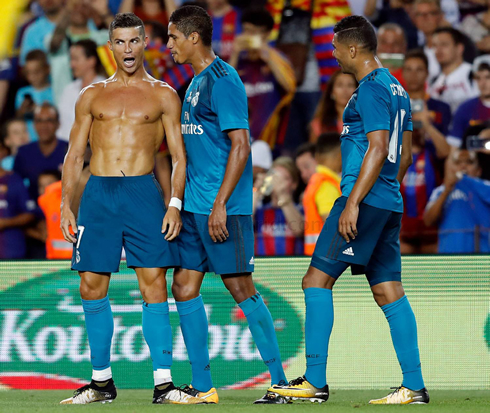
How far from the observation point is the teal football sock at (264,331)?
178 inches

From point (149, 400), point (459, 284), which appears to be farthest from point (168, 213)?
point (459, 284)

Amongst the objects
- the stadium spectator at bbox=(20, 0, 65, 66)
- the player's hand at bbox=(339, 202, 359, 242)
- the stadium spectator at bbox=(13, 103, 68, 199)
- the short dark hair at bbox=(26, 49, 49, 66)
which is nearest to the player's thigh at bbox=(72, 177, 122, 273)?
the player's hand at bbox=(339, 202, 359, 242)

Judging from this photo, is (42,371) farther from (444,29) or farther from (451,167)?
(444,29)

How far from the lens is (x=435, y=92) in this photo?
9.19 meters

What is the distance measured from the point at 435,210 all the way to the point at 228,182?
4.90 m

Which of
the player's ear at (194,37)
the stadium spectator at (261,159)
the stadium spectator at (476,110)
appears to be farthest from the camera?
the stadium spectator at (261,159)

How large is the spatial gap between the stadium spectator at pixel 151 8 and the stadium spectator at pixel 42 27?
0.85m

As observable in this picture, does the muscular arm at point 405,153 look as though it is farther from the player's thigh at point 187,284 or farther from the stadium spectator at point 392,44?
the stadium spectator at point 392,44

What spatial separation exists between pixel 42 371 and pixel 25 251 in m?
3.89

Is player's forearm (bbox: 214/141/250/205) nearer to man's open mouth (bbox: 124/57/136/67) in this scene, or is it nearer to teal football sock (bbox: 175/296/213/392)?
teal football sock (bbox: 175/296/213/392)

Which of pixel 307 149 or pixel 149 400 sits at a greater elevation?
pixel 307 149

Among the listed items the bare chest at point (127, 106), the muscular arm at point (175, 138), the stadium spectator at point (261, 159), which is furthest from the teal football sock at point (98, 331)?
the stadium spectator at point (261, 159)

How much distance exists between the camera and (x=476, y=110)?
9.04 m

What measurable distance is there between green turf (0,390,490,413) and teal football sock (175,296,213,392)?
0.18 meters
